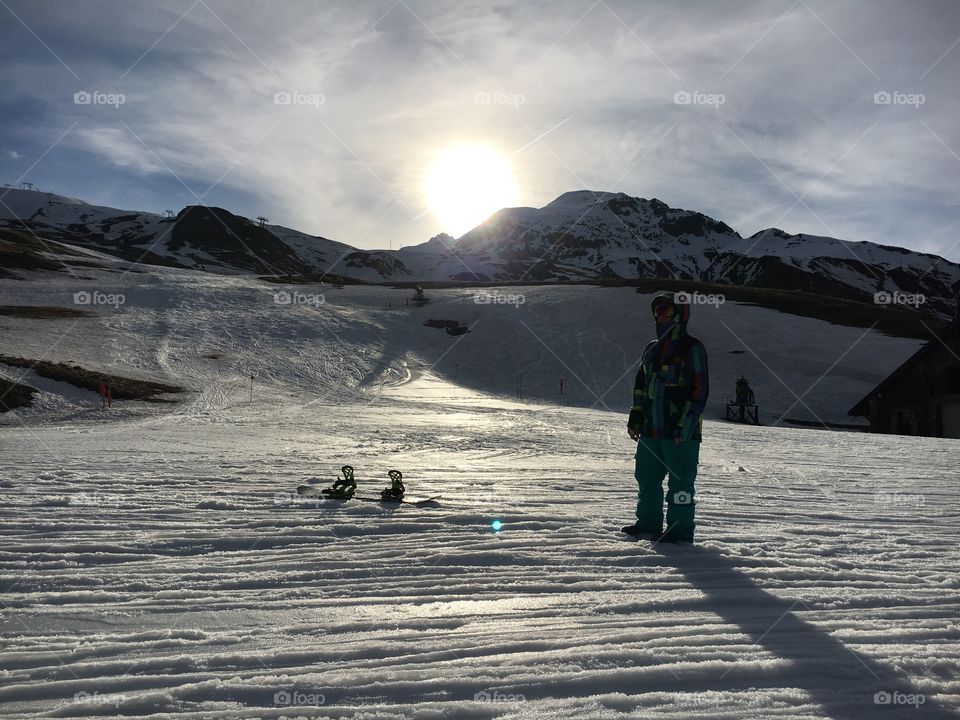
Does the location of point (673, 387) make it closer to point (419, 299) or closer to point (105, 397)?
point (105, 397)

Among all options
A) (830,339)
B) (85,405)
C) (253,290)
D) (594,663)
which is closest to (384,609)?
(594,663)

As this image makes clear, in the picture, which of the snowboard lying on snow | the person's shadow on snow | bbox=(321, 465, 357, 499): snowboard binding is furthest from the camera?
bbox=(321, 465, 357, 499): snowboard binding

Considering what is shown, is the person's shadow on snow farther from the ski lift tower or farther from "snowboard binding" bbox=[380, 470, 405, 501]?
the ski lift tower

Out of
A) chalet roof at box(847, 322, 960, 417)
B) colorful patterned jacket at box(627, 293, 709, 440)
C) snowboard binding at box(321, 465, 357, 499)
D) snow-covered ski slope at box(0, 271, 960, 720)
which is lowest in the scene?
snow-covered ski slope at box(0, 271, 960, 720)

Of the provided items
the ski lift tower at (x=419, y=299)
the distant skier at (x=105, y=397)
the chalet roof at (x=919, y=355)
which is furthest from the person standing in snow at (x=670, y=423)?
the ski lift tower at (x=419, y=299)

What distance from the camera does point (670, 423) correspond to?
228 inches

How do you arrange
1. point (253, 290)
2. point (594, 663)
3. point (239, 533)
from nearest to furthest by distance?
point (594, 663), point (239, 533), point (253, 290)

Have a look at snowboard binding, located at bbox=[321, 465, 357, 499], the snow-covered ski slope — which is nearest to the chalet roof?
the snow-covered ski slope

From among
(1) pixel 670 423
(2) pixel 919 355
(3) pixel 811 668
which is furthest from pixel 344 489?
(2) pixel 919 355

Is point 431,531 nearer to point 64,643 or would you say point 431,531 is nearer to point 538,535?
point 538,535

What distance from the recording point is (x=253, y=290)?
4991cm

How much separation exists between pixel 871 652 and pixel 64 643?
192 inches

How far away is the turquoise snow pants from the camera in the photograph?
5.74 metres

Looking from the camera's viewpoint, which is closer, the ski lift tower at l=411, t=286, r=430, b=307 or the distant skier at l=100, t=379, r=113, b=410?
the distant skier at l=100, t=379, r=113, b=410
